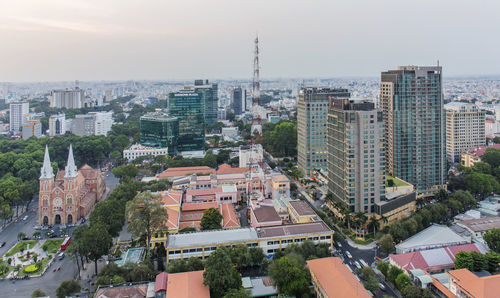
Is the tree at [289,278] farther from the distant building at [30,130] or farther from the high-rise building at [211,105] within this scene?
the distant building at [30,130]

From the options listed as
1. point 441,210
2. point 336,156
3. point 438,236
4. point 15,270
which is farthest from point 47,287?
point 441,210

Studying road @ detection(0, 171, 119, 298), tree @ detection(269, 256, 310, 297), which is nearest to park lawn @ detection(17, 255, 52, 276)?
road @ detection(0, 171, 119, 298)

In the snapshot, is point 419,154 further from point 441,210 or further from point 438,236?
point 438,236

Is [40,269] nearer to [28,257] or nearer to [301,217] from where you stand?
[28,257]

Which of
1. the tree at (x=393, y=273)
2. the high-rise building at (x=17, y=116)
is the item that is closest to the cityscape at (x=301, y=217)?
the tree at (x=393, y=273)

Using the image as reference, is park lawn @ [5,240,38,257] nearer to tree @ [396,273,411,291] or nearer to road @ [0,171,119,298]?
road @ [0,171,119,298]

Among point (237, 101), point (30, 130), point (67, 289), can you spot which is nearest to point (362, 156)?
point (67, 289)
